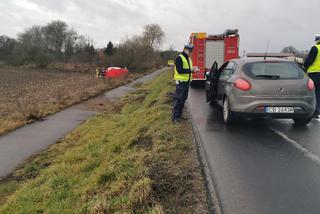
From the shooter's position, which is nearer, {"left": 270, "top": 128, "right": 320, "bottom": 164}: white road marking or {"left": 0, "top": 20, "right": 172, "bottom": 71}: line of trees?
{"left": 270, "top": 128, "right": 320, "bottom": 164}: white road marking

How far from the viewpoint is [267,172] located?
4.64m

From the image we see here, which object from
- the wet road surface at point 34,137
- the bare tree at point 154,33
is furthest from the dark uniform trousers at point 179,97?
the bare tree at point 154,33

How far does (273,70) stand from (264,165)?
272 cm

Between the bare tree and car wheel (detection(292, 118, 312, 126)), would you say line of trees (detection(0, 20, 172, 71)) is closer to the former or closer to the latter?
the bare tree

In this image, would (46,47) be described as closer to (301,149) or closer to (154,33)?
(154,33)

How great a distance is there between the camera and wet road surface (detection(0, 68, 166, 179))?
294 inches

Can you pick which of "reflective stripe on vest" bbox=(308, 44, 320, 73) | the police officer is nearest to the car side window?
the police officer

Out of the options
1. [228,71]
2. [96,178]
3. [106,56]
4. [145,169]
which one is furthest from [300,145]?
[106,56]

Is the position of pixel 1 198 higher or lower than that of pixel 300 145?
lower

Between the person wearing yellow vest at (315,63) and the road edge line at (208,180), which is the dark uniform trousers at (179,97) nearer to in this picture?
the road edge line at (208,180)

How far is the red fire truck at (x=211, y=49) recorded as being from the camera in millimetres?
17172

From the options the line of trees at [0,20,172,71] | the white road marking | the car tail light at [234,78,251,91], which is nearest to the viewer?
the white road marking

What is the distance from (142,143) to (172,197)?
114 inches

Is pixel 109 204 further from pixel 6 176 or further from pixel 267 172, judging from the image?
pixel 6 176
